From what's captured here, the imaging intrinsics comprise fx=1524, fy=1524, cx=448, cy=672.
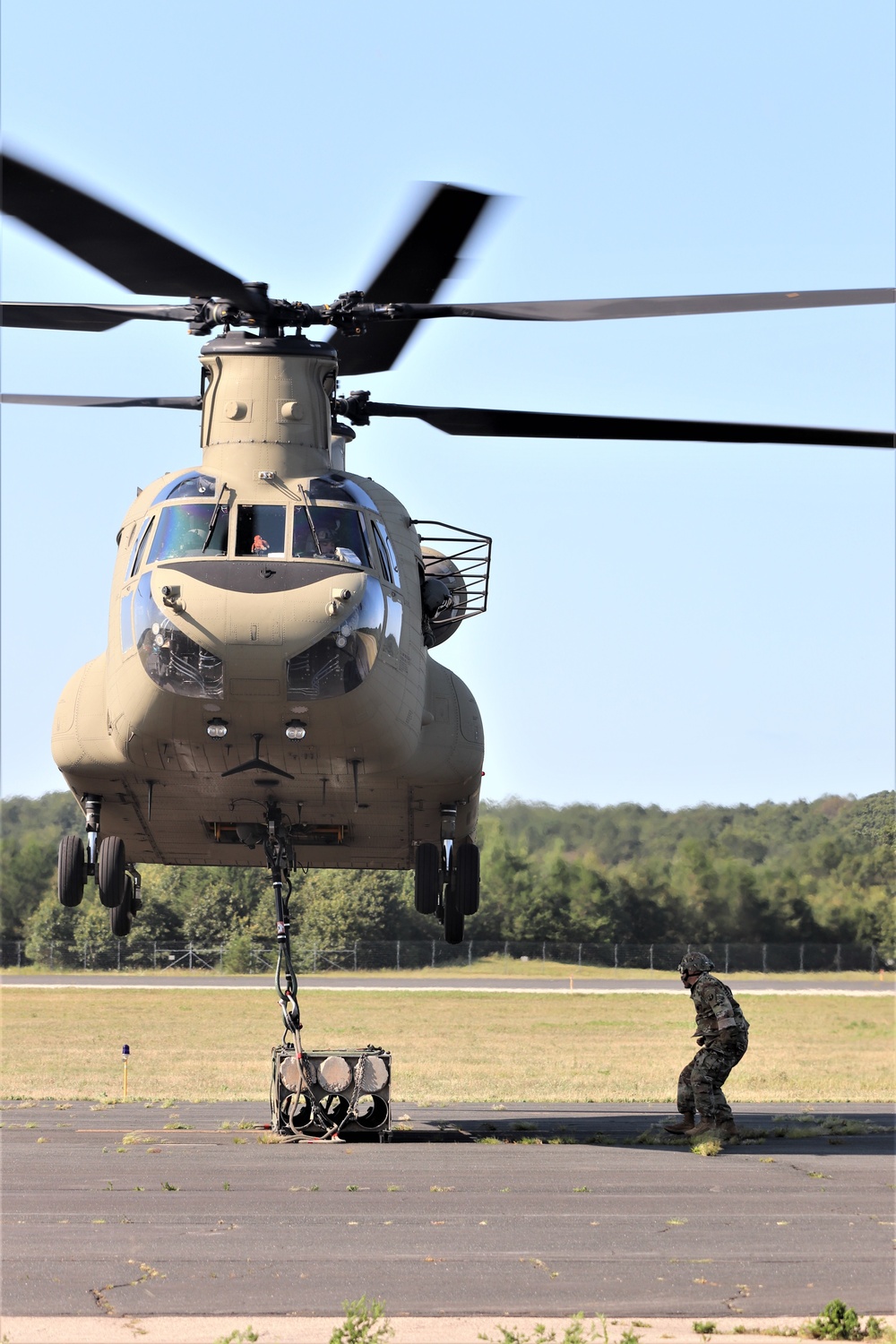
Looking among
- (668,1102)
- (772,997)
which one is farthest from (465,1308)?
(772,997)

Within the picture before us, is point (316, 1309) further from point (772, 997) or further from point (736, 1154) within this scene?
point (772, 997)

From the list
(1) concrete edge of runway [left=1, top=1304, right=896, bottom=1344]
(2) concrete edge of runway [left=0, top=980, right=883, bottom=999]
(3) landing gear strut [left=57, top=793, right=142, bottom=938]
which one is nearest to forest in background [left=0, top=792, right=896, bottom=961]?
(2) concrete edge of runway [left=0, top=980, right=883, bottom=999]

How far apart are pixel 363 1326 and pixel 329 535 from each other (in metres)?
8.39

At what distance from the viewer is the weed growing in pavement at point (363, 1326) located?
7.07 metres

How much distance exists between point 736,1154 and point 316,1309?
25.8ft

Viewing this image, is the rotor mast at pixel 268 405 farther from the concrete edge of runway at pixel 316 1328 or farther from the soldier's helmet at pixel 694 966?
the concrete edge of runway at pixel 316 1328

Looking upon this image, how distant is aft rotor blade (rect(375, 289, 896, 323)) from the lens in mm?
13555

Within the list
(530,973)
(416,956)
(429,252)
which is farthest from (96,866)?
(416,956)

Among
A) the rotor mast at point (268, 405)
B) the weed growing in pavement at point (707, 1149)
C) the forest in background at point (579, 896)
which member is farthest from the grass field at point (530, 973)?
the rotor mast at point (268, 405)

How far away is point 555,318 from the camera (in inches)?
568

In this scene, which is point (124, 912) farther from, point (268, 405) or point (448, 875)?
point (268, 405)

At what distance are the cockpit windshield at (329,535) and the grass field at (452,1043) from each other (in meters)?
10.3

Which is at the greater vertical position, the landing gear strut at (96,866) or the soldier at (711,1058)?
the landing gear strut at (96,866)

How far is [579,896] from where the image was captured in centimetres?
6569
